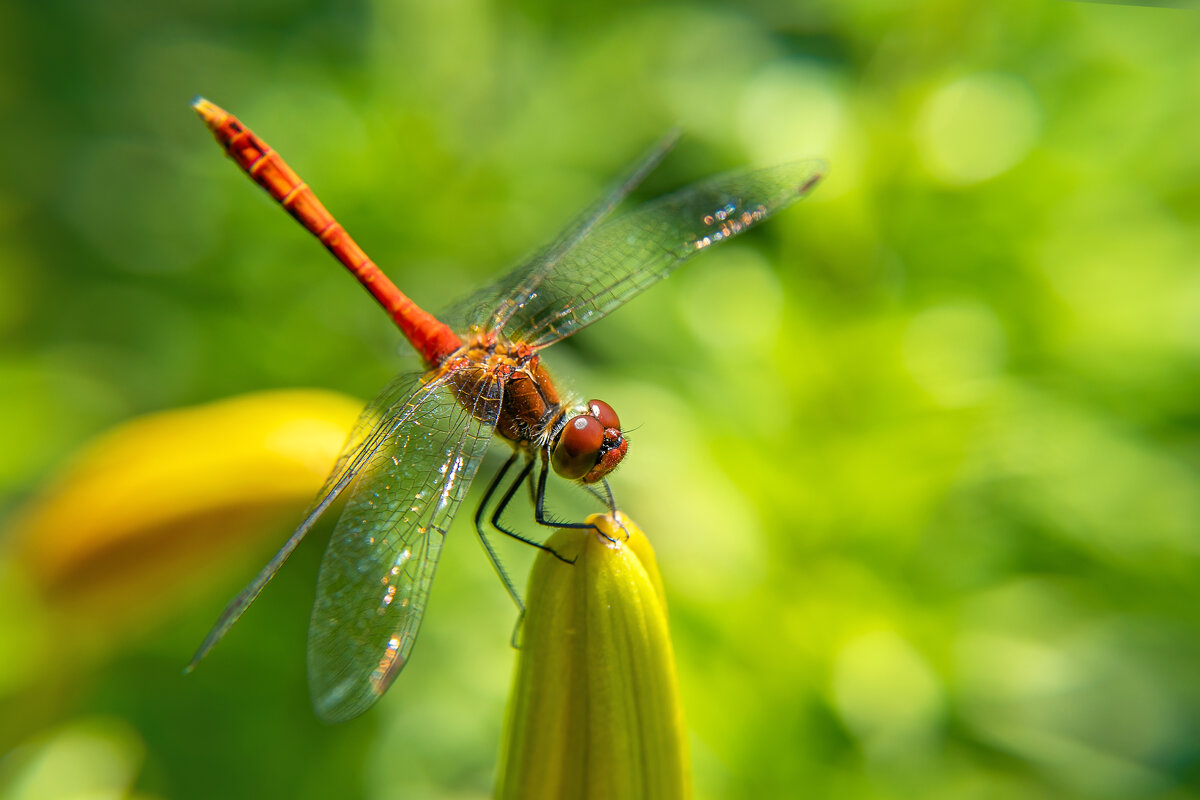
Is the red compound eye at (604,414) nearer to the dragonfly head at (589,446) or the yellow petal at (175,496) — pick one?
the dragonfly head at (589,446)

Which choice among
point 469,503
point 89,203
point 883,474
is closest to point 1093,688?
point 883,474

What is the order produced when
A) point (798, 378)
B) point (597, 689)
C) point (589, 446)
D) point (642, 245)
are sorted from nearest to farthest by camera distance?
1. point (597, 689)
2. point (589, 446)
3. point (642, 245)
4. point (798, 378)

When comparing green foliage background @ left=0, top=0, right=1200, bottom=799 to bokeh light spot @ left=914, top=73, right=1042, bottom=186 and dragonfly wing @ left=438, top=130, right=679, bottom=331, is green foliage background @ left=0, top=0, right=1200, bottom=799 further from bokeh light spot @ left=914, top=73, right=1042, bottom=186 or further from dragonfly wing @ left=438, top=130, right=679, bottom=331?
dragonfly wing @ left=438, top=130, right=679, bottom=331

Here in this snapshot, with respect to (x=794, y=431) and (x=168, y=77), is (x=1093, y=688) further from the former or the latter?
(x=168, y=77)

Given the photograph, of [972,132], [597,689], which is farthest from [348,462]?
[972,132]

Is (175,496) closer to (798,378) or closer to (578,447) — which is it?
(578,447)

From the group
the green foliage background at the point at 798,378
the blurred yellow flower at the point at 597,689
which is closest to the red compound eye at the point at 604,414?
the green foliage background at the point at 798,378

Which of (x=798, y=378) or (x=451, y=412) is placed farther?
(x=798, y=378)
